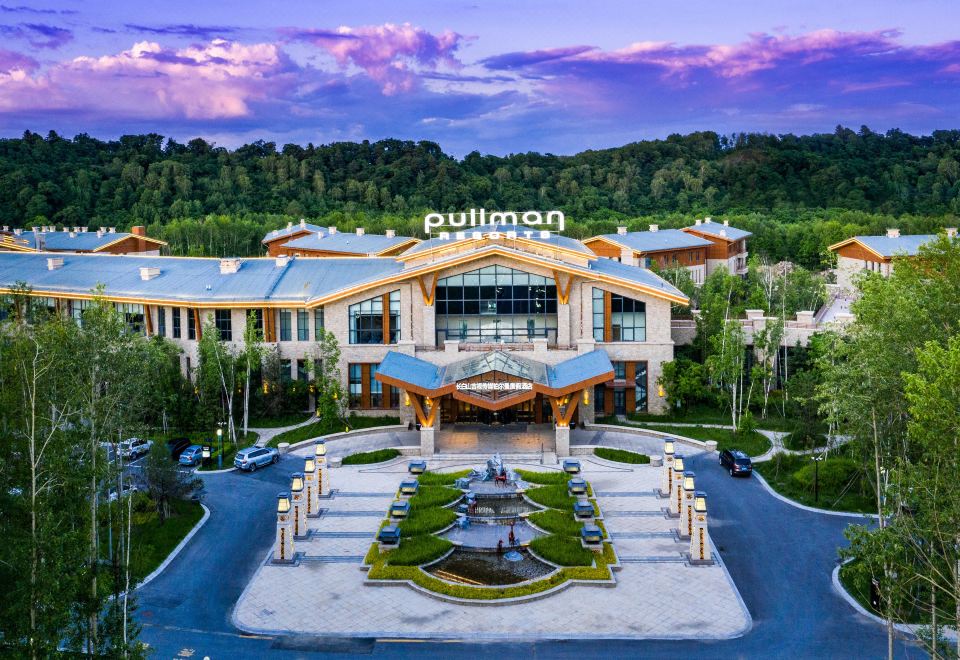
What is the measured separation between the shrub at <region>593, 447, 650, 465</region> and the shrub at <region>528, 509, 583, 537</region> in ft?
32.1

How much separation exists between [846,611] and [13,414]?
2805cm

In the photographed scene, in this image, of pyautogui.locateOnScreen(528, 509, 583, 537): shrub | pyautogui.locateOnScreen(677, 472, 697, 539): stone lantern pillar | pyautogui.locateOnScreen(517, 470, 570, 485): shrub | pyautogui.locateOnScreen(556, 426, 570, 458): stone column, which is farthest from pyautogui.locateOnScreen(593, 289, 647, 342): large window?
pyautogui.locateOnScreen(677, 472, 697, 539): stone lantern pillar

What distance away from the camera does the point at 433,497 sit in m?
44.8

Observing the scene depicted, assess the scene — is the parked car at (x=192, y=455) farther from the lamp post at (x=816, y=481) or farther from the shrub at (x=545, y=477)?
the lamp post at (x=816, y=481)

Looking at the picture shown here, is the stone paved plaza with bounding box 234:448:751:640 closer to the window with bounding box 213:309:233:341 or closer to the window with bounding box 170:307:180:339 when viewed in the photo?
the window with bounding box 213:309:233:341

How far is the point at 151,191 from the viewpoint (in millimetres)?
147125

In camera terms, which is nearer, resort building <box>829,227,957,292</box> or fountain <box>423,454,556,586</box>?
fountain <box>423,454,556,586</box>

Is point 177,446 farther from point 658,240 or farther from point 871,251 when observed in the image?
point 658,240

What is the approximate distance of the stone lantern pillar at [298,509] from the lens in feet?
133

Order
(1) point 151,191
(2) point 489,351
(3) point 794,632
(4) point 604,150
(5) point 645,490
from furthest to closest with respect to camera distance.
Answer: (4) point 604,150 < (1) point 151,191 < (2) point 489,351 < (5) point 645,490 < (3) point 794,632

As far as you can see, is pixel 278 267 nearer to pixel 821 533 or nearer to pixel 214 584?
pixel 214 584

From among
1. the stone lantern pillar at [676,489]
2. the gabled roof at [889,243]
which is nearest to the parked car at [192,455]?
the stone lantern pillar at [676,489]

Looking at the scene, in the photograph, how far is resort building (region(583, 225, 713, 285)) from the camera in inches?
3930

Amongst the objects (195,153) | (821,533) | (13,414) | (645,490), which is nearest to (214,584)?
(13,414)
